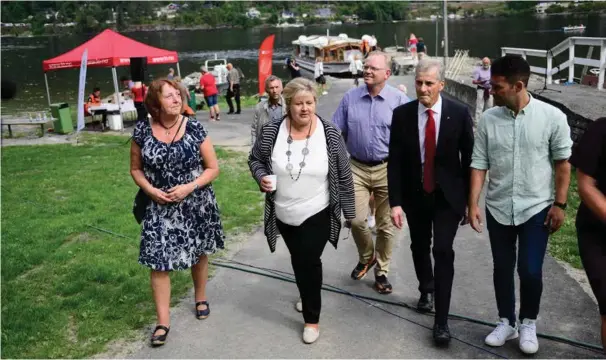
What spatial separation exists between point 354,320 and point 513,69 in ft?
7.20

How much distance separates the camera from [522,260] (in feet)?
13.0

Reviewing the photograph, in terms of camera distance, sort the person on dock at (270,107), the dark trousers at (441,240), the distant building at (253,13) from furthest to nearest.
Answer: the distant building at (253,13), the person on dock at (270,107), the dark trousers at (441,240)

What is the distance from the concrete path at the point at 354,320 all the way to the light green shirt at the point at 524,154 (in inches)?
39.4

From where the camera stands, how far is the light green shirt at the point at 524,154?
3.79m

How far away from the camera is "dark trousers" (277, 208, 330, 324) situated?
172 inches

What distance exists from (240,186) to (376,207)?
Result: 4834 millimetres

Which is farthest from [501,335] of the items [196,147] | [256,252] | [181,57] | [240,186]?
[181,57]

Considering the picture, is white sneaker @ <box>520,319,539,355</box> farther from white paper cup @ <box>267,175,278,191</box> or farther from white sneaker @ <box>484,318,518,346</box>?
white paper cup @ <box>267,175,278,191</box>

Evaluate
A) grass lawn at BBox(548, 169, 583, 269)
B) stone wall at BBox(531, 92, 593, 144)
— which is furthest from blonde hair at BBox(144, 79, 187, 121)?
stone wall at BBox(531, 92, 593, 144)

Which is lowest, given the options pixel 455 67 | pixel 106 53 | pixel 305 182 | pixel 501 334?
pixel 455 67

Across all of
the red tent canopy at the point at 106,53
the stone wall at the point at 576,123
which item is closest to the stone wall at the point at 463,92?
the stone wall at the point at 576,123

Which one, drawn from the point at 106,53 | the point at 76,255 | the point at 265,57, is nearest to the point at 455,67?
the point at 265,57

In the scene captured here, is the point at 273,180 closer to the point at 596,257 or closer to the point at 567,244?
the point at 596,257

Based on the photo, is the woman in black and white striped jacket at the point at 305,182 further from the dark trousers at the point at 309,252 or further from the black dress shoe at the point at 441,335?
the black dress shoe at the point at 441,335
